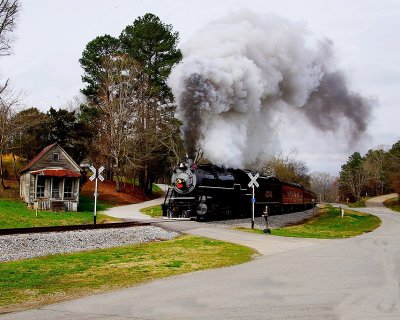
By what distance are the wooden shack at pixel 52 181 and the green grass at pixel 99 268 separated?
69.0 feet

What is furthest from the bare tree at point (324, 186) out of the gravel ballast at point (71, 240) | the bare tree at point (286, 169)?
the gravel ballast at point (71, 240)

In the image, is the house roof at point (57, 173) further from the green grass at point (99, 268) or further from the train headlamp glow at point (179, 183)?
A: the green grass at point (99, 268)

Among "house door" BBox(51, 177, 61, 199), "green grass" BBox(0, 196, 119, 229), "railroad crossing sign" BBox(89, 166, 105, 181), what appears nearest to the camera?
"railroad crossing sign" BBox(89, 166, 105, 181)

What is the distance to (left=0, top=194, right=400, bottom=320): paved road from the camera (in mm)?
6965

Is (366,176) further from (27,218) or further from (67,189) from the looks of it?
(27,218)

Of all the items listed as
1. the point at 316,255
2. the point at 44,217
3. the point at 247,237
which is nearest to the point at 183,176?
the point at 247,237

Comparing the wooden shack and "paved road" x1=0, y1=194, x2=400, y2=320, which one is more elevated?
the wooden shack

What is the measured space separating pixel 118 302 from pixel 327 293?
152 inches

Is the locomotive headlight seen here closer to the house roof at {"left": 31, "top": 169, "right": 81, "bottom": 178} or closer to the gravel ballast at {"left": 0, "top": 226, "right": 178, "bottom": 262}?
the gravel ballast at {"left": 0, "top": 226, "right": 178, "bottom": 262}

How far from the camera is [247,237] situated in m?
20.0

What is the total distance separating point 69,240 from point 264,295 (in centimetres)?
1011

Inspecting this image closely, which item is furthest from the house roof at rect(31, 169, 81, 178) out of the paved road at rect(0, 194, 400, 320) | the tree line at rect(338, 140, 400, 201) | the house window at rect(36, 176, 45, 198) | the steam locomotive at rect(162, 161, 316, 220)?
the tree line at rect(338, 140, 400, 201)

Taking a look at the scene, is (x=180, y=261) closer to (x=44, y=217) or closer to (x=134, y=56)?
(x=44, y=217)

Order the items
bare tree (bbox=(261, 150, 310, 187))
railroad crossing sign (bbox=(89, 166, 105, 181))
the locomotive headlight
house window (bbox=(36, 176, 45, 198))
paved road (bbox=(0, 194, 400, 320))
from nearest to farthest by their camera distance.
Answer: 1. paved road (bbox=(0, 194, 400, 320))
2. railroad crossing sign (bbox=(89, 166, 105, 181))
3. the locomotive headlight
4. house window (bbox=(36, 176, 45, 198))
5. bare tree (bbox=(261, 150, 310, 187))
